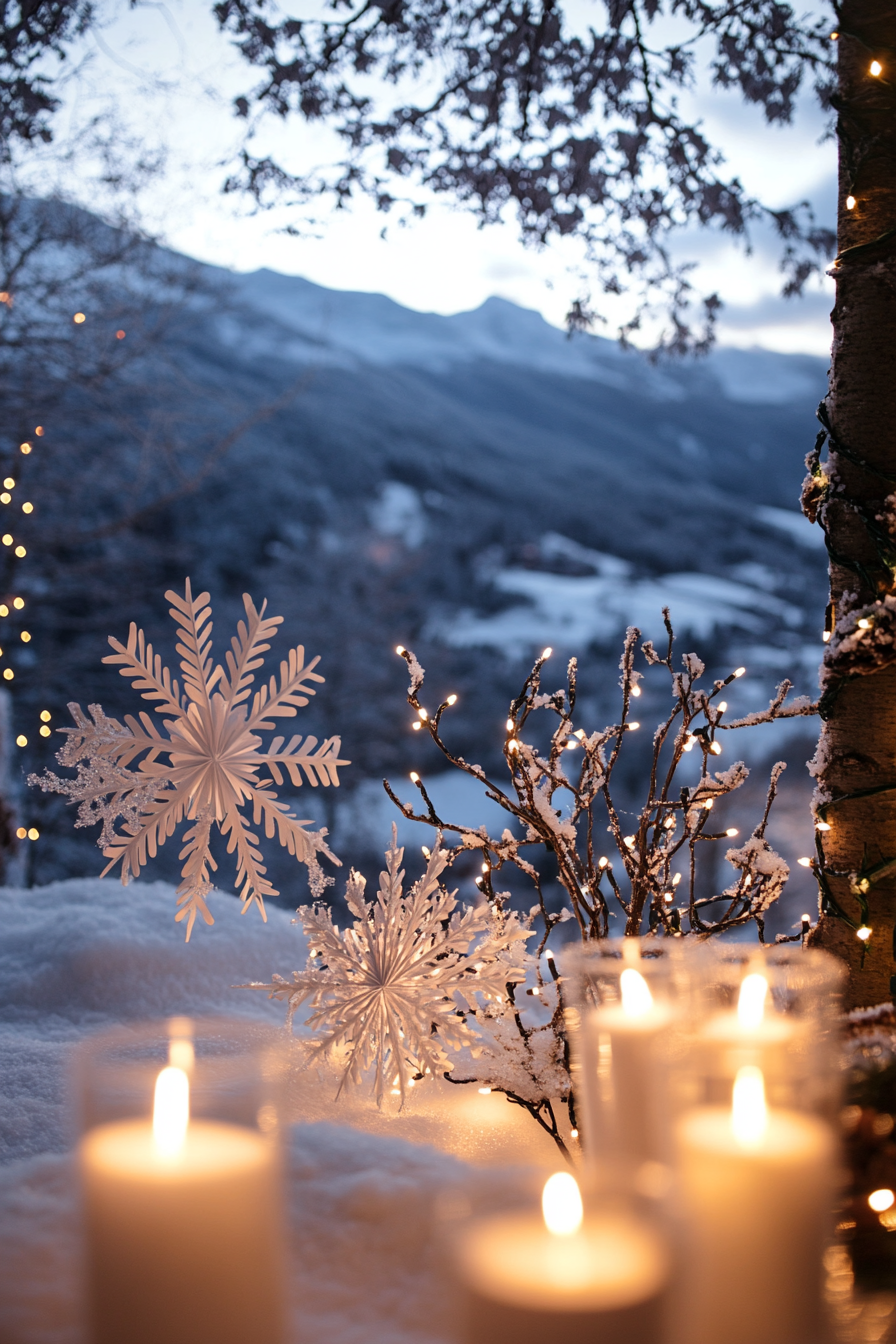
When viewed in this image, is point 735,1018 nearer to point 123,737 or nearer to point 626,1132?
point 626,1132

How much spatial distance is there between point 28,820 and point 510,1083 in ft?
15.1

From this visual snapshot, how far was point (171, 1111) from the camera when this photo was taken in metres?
0.49

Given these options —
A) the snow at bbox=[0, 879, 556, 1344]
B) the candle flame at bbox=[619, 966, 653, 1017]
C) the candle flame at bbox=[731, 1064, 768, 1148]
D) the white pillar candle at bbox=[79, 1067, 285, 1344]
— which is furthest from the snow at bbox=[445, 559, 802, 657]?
the white pillar candle at bbox=[79, 1067, 285, 1344]

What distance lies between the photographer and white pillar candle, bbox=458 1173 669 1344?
368 mm

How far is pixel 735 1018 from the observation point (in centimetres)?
63

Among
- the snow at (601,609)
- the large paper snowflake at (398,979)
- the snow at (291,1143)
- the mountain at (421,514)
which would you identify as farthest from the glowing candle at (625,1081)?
the snow at (601,609)

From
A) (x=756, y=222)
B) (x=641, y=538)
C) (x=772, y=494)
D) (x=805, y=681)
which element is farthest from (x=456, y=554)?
(x=756, y=222)

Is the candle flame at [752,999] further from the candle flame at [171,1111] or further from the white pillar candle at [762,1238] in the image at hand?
the candle flame at [171,1111]

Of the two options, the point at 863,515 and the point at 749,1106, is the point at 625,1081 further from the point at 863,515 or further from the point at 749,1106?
the point at 863,515

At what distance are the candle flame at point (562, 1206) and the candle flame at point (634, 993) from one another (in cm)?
29

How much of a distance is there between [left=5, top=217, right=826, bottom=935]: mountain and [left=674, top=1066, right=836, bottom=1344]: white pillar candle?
465cm

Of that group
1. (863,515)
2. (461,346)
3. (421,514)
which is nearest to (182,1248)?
(863,515)

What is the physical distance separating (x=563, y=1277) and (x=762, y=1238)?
140 millimetres

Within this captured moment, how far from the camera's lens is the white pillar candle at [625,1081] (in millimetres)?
641
